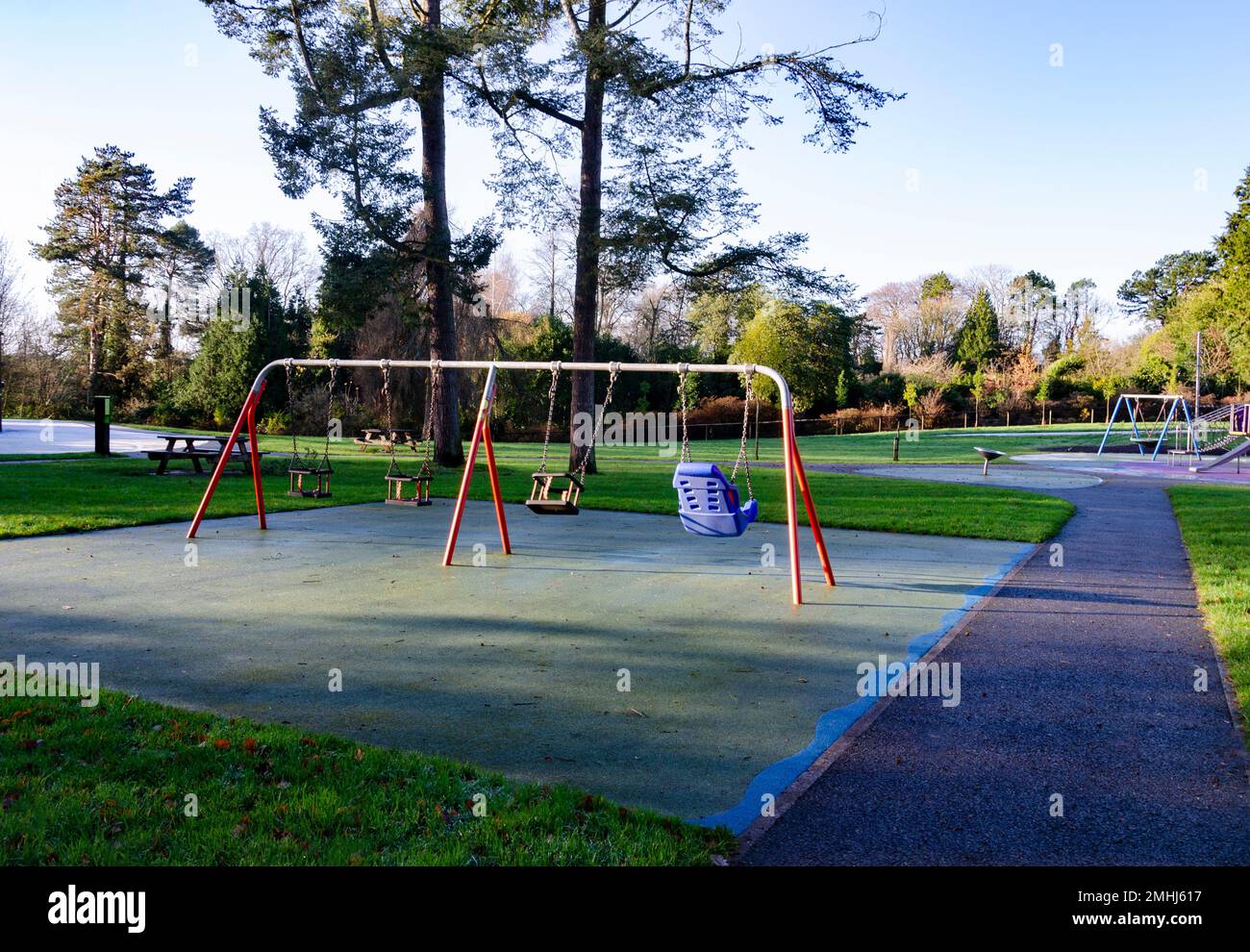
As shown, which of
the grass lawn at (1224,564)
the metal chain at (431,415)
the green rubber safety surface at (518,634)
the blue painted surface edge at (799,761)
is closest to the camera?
the blue painted surface edge at (799,761)

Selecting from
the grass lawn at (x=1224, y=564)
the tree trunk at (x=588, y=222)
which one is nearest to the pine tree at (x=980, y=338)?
the grass lawn at (x=1224, y=564)

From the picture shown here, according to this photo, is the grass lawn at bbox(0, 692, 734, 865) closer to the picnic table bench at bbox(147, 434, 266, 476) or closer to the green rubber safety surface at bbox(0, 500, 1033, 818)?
the green rubber safety surface at bbox(0, 500, 1033, 818)

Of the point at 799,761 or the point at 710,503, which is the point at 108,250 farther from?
the point at 799,761

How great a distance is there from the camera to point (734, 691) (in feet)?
17.7

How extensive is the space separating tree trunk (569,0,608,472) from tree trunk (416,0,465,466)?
3.38 meters

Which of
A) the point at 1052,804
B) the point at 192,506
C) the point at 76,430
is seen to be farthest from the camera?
the point at 76,430

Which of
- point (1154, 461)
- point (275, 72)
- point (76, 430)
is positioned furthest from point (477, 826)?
point (76, 430)

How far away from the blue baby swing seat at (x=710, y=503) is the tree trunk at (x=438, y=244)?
1525 centimetres

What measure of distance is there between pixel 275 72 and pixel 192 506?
14857 mm

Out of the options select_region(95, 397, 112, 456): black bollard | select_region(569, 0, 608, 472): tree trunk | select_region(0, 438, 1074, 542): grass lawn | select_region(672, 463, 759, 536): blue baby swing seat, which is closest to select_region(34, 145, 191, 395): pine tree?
select_region(95, 397, 112, 456): black bollard

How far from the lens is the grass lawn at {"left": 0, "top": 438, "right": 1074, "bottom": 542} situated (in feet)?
41.9

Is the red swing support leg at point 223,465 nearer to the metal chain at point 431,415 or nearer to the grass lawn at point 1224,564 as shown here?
the metal chain at point 431,415

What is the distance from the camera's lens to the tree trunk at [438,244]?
2245cm
